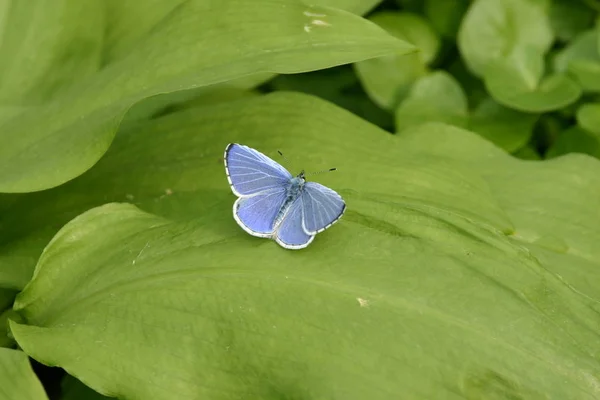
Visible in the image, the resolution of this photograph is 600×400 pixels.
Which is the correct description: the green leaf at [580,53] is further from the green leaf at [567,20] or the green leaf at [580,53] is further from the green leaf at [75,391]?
the green leaf at [75,391]

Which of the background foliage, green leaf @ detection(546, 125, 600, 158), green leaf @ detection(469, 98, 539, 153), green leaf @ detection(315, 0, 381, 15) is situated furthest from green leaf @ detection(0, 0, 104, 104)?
green leaf @ detection(546, 125, 600, 158)

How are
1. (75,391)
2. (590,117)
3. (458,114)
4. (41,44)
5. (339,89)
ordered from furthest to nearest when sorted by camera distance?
(339,89) → (458,114) → (590,117) → (41,44) → (75,391)

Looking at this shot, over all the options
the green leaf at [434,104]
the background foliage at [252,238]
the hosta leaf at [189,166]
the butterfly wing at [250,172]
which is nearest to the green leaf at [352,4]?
the background foliage at [252,238]

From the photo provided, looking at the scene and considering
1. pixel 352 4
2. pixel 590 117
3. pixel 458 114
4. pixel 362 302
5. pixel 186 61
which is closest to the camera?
pixel 362 302

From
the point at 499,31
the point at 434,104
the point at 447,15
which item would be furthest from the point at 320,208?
the point at 447,15

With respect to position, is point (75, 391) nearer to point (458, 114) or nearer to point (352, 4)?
point (352, 4)
